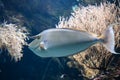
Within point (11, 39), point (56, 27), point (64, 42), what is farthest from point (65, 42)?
point (11, 39)

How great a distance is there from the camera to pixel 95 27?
4.29 metres

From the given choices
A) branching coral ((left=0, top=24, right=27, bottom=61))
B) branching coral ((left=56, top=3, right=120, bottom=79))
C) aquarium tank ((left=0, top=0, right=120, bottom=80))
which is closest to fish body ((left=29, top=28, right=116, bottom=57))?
aquarium tank ((left=0, top=0, right=120, bottom=80))

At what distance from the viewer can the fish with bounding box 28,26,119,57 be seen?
2127mm

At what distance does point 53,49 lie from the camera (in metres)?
2.18

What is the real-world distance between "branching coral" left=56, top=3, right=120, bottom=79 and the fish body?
6.75 ft

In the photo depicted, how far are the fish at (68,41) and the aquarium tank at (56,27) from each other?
1.64 meters

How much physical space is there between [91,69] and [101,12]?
1143 millimetres

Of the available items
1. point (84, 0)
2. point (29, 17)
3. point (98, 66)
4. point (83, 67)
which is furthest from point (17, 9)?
point (98, 66)

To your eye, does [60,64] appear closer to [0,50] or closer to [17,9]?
[0,50]

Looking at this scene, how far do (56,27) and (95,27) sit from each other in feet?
2.58

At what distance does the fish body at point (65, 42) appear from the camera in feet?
6.98

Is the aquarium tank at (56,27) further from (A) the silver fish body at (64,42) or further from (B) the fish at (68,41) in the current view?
(A) the silver fish body at (64,42)

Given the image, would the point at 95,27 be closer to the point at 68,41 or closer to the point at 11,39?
the point at 11,39

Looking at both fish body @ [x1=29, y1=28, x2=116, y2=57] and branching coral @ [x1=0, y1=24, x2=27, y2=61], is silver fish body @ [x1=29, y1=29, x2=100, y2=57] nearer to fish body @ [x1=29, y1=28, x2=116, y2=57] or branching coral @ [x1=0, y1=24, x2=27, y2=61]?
fish body @ [x1=29, y1=28, x2=116, y2=57]
